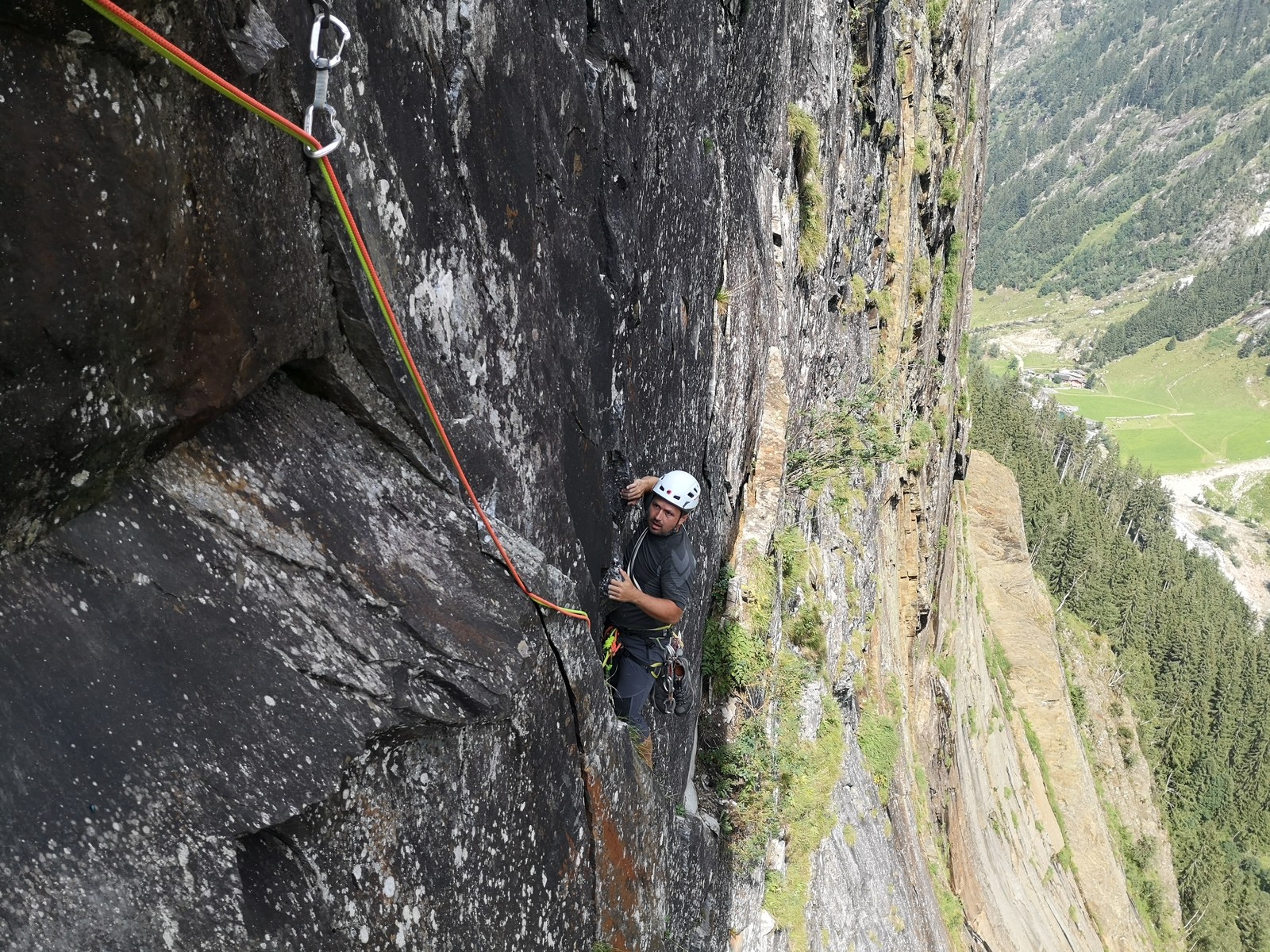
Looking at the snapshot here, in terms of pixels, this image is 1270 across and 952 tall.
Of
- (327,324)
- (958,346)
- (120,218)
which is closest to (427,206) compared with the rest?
(327,324)

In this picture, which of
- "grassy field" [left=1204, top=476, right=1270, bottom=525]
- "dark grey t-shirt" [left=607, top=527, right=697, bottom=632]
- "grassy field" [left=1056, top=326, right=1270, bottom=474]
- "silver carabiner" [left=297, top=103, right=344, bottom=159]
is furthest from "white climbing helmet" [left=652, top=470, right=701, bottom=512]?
"grassy field" [left=1056, top=326, right=1270, bottom=474]

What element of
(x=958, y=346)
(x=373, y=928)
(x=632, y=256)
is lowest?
(x=373, y=928)

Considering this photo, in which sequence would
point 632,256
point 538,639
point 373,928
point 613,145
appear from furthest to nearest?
point 632,256 < point 613,145 < point 538,639 < point 373,928

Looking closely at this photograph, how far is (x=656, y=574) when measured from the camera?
6957 millimetres

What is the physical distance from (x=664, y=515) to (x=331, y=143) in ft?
13.2

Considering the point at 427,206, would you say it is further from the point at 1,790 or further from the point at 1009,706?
the point at 1009,706

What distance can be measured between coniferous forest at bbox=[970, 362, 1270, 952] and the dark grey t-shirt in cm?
6194

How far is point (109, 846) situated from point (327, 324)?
80.2 inches

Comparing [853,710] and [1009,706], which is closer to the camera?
[853,710]

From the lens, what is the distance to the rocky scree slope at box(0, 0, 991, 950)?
2.66m

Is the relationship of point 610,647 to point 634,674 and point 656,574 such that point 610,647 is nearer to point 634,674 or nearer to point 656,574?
point 634,674

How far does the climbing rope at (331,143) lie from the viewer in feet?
8.09

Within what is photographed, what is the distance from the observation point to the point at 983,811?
894 inches

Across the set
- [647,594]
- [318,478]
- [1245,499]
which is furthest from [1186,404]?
[318,478]
